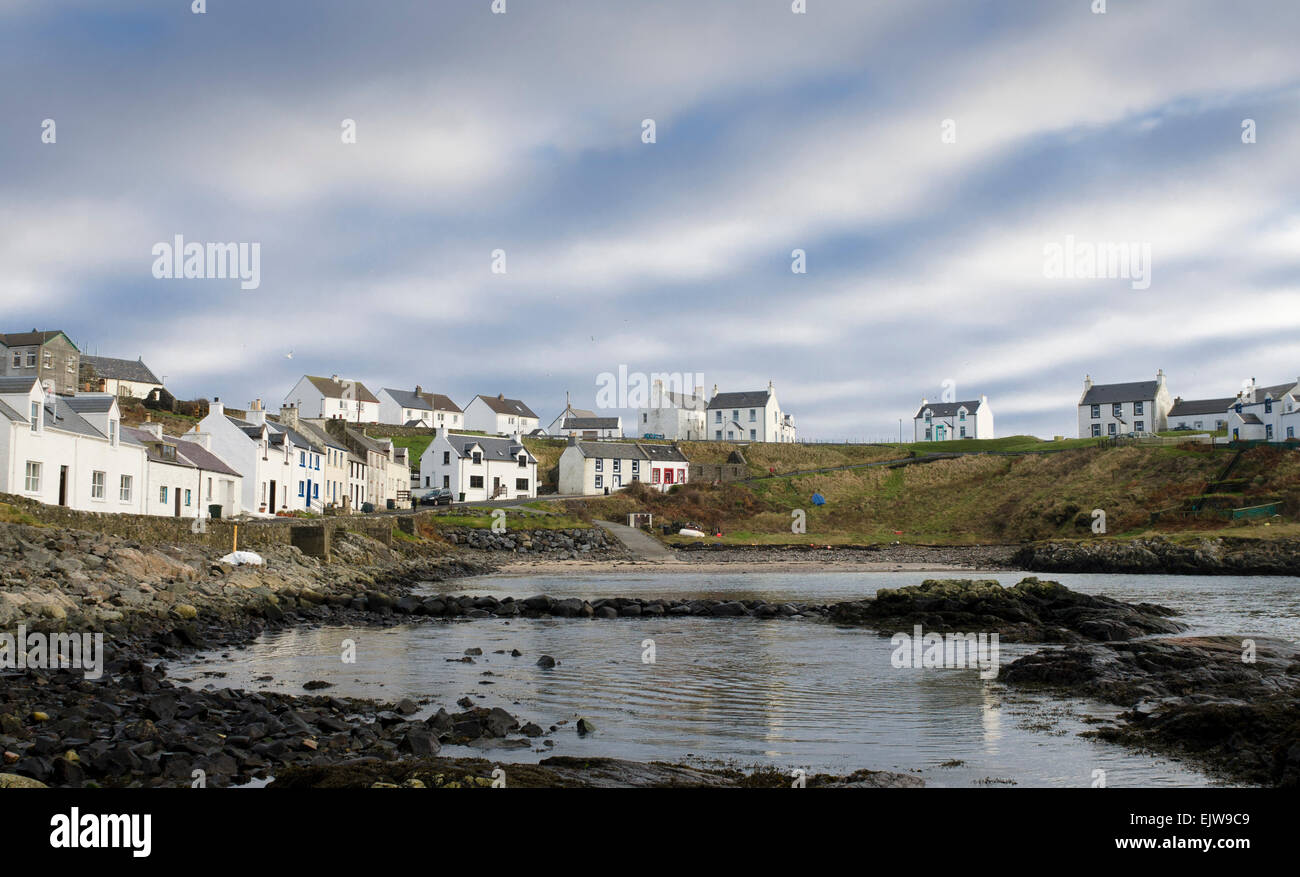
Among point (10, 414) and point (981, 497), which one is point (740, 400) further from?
point (10, 414)

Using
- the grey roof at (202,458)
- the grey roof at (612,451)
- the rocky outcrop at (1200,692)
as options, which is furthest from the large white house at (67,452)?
the grey roof at (612,451)

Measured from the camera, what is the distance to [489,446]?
8919cm

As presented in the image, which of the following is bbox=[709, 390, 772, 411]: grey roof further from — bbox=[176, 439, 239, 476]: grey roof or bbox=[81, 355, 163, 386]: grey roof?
bbox=[176, 439, 239, 476]: grey roof

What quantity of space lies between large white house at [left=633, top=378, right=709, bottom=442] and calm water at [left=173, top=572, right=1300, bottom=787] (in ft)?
319

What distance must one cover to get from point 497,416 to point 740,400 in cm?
3472

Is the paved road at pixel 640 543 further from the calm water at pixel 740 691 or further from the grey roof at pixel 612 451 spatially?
the calm water at pixel 740 691

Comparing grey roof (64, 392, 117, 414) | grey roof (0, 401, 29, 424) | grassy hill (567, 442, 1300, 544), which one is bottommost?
grassy hill (567, 442, 1300, 544)

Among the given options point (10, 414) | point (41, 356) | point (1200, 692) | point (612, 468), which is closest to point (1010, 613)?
point (1200, 692)

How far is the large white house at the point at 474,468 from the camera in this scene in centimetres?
8644

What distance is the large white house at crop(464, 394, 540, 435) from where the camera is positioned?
120438 mm

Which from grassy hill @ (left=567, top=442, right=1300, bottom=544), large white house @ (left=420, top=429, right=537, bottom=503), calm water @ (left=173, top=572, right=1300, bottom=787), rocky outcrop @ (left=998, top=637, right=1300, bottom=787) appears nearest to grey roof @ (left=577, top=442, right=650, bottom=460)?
grassy hill @ (left=567, top=442, right=1300, bottom=544)
